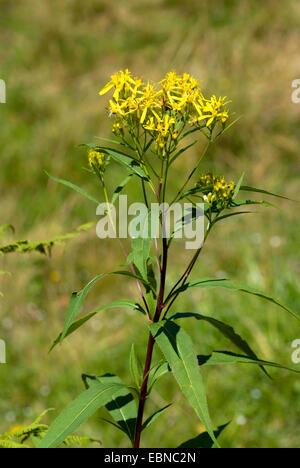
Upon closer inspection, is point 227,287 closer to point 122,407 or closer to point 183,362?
point 183,362

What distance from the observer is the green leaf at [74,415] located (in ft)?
3.49

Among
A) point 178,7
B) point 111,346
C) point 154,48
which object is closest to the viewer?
point 111,346

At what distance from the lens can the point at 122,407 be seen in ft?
4.60

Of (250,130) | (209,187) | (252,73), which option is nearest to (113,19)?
(252,73)

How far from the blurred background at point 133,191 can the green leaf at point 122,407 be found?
1.24 m

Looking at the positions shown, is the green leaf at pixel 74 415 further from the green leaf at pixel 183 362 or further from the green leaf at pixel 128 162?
the green leaf at pixel 128 162

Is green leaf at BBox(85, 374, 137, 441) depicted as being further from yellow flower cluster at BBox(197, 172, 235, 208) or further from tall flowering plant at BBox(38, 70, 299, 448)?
yellow flower cluster at BBox(197, 172, 235, 208)

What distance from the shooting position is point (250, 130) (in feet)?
16.0

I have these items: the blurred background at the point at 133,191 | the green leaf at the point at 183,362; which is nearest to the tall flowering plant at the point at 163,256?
the green leaf at the point at 183,362

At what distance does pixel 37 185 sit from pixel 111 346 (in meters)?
2.01

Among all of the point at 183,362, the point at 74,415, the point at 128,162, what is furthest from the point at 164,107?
the point at 74,415

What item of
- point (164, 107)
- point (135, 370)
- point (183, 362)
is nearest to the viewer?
point (183, 362)

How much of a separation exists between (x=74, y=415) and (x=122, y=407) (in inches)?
12.7

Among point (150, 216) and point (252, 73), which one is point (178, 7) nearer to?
point (252, 73)
